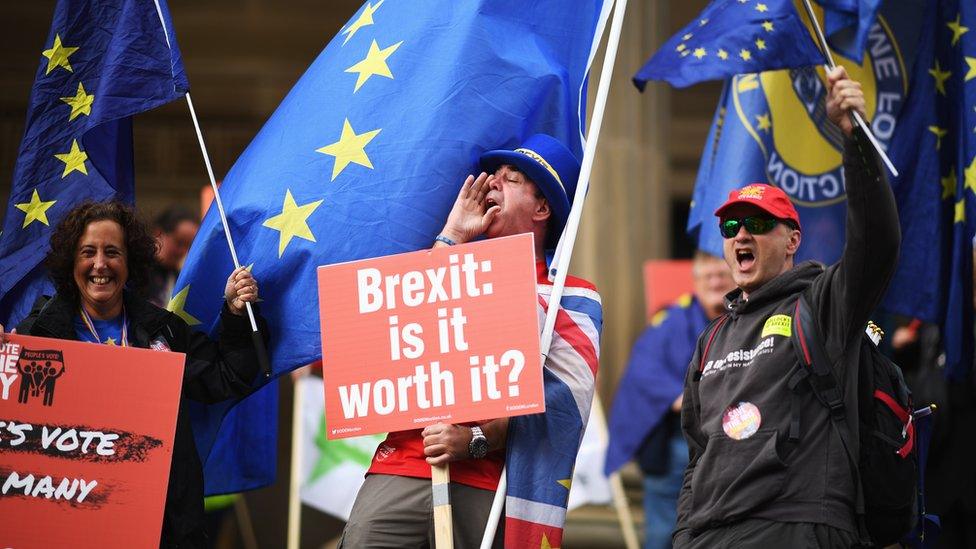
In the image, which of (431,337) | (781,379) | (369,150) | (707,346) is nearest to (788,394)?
(781,379)

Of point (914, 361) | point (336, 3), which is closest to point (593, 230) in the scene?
point (914, 361)

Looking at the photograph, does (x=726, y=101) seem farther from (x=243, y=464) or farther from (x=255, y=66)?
(x=255, y=66)

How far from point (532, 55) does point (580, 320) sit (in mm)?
1288

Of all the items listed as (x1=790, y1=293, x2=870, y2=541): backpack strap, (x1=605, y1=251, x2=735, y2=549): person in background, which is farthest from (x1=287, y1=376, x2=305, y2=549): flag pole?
(x1=790, y1=293, x2=870, y2=541): backpack strap

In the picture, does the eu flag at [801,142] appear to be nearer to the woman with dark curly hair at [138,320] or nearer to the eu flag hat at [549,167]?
the eu flag hat at [549,167]

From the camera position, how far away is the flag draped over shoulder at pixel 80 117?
538 cm

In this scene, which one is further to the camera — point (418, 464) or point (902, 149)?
point (902, 149)

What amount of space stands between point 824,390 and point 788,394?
108 millimetres

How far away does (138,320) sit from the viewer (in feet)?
16.4

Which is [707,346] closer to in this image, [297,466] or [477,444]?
[477,444]

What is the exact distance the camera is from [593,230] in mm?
10242

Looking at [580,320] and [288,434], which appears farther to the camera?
[288,434]

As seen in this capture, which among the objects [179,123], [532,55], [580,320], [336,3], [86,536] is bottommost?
[86,536]

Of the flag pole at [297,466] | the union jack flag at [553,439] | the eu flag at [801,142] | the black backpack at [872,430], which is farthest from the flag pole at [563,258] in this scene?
the flag pole at [297,466]
